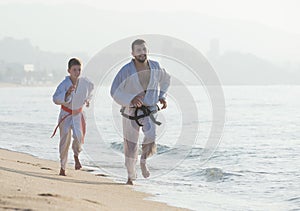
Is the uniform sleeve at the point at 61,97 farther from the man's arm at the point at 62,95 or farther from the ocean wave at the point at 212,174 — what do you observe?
the ocean wave at the point at 212,174

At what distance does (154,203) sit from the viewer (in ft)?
24.0

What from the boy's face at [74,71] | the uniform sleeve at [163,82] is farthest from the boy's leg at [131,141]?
the boy's face at [74,71]

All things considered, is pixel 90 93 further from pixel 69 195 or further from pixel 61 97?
pixel 69 195

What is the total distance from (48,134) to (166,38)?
1192 centimetres

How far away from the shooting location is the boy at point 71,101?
28.6 ft

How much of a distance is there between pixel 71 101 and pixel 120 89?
1.12 metres

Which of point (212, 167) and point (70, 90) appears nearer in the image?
point (70, 90)

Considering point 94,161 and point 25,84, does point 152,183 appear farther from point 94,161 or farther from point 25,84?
point 25,84

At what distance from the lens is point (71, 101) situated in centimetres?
881

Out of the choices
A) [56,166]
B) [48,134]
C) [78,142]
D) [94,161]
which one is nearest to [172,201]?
[78,142]

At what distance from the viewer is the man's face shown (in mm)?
7941

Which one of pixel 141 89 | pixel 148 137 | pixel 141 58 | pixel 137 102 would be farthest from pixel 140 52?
pixel 148 137

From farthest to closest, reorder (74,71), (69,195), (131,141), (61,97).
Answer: (74,71)
(61,97)
(131,141)
(69,195)

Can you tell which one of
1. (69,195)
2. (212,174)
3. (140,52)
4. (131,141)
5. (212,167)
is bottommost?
(69,195)
